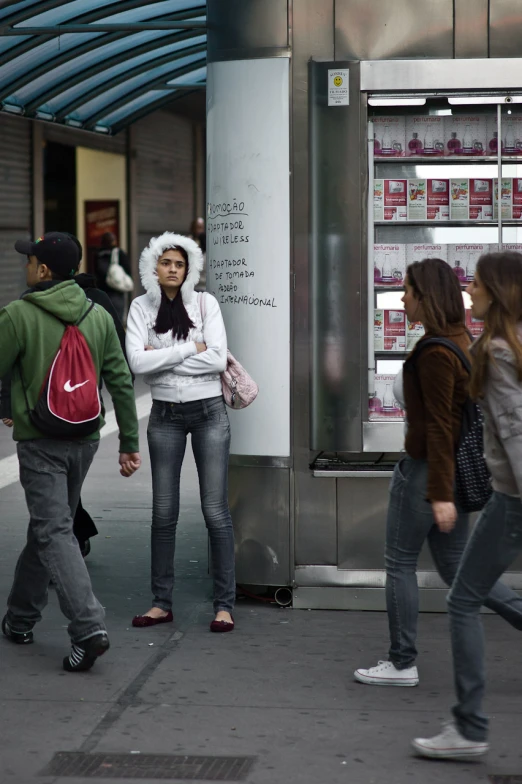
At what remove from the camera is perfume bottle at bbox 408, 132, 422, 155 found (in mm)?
6164

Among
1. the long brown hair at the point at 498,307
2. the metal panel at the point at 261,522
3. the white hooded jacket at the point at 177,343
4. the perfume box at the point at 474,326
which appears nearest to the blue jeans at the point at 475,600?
the long brown hair at the point at 498,307

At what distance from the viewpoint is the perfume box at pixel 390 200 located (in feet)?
20.1

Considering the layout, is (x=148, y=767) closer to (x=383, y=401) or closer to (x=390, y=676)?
(x=390, y=676)

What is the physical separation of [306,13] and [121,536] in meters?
3.29

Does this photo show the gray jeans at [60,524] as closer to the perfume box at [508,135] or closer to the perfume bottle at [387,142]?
the perfume bottle at [387,142]

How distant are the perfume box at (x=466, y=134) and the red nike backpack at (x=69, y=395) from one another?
6.77 ft

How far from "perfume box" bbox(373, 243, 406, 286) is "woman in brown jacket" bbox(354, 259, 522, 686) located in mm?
1437

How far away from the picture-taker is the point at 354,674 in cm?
506

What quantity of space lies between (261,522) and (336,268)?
3.94ft

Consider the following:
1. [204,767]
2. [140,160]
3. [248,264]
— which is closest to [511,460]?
[204,767]

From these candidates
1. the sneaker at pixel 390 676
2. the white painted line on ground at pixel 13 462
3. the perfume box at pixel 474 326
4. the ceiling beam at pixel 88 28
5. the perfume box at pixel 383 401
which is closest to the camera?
the sneaker at pixel 390 676

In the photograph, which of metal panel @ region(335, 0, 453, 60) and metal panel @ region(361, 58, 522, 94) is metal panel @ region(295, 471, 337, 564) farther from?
metal panel @ region(335, 0, 453, 60)

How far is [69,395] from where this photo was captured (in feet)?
16.8

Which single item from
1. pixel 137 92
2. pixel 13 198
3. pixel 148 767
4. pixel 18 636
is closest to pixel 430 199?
pixel 18 636
